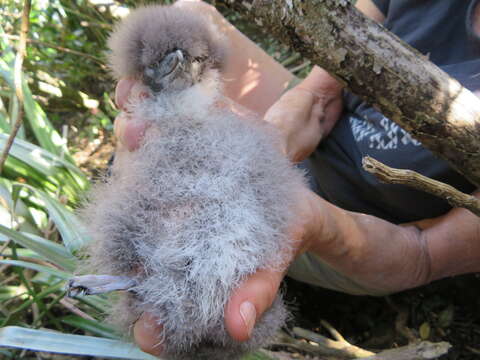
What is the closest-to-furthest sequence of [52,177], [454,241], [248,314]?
[248,314] < [454,241] < [52,177]

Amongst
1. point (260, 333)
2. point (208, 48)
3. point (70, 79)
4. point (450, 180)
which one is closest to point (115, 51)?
point (208, 48)

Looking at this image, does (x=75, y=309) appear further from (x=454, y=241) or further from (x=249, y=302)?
(x=454, y=241)

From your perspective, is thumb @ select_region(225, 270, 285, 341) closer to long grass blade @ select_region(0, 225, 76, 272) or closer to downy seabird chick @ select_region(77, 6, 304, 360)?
downy seabird chick @ select_region(77, 6, 304, 360)

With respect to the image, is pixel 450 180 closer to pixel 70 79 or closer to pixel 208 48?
pixel 208 48

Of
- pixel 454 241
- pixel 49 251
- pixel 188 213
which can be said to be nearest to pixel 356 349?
pixel 454 241

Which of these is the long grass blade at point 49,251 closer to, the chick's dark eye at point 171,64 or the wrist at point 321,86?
the chick's dark eye at point 171,64

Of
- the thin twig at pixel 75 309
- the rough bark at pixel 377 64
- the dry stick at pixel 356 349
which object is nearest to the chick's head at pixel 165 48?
the rough bark at pixel 377 64

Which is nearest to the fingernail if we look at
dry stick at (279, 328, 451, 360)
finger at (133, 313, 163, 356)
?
finger at (133, 313, 163, 356)
